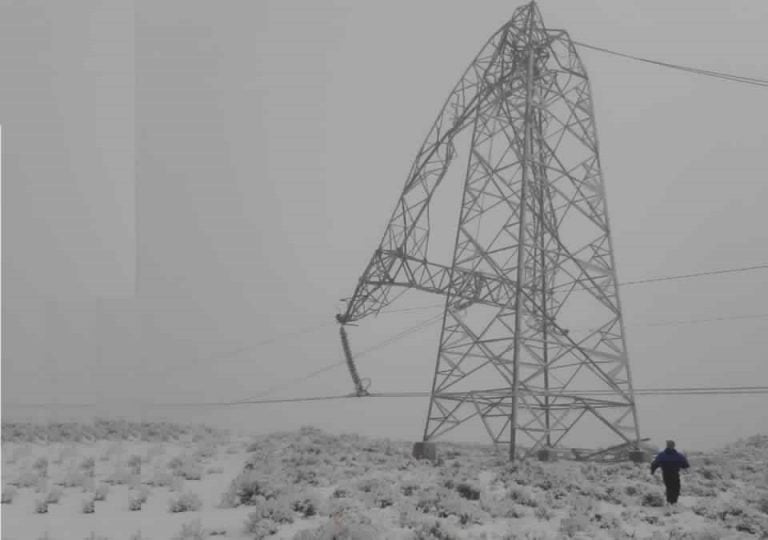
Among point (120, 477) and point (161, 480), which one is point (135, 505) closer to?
point (161, 480)

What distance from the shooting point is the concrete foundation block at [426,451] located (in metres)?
22.0

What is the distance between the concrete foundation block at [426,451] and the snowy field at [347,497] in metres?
0.34

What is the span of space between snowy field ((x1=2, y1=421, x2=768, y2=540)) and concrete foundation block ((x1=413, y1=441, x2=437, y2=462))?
1.12 feet

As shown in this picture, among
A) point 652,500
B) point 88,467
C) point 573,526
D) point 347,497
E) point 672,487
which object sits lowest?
point 652,500

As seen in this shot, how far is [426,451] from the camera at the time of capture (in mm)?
22094

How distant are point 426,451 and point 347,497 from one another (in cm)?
835

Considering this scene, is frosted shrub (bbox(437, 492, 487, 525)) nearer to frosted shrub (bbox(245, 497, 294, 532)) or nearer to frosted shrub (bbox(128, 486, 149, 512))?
frosted shrub (bbox(245, 497, 294, 532))

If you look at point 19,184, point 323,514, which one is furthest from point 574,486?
point 19,184

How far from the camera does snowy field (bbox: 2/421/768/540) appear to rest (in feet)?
37.4

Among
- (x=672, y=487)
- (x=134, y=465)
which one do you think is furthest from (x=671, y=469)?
(x=134, y=465)

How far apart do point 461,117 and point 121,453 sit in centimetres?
Result: 1612

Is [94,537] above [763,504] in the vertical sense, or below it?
above

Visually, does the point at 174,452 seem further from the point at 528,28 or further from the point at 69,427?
the point at 528,28

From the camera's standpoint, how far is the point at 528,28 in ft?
83.6
